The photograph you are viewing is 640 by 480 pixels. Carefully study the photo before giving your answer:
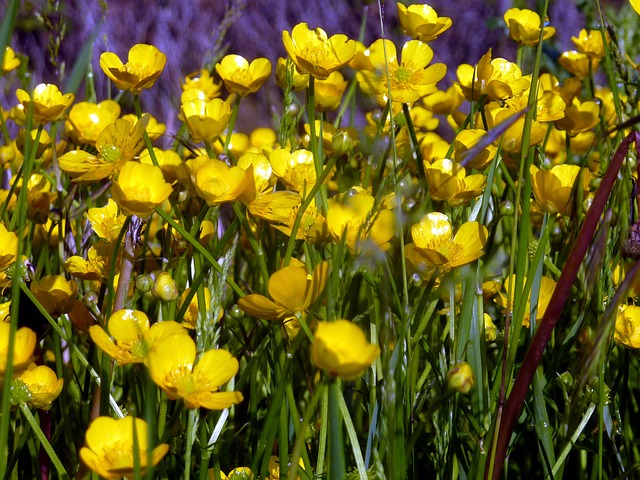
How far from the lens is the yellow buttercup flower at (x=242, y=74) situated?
1155 millimetres

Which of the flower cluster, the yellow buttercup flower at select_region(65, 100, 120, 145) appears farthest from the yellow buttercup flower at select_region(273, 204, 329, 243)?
the yellow buttercup flower at select_region(65, 100, 120, 145)

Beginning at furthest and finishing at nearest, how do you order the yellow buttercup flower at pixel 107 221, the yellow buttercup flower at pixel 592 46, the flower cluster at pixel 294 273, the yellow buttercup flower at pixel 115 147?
the yellow buttercup flower at pixel 592 46 < the yellow buttercup flower at pixel 107 221 < the yellow buttercup flower at pixel 115 147 < the flower cluster at pixel 294 273

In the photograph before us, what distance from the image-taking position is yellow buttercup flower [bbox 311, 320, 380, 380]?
57 centimetres

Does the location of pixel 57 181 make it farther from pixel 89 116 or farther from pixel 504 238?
pixel 504 238

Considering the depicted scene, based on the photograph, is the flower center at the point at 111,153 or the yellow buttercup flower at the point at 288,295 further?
the flower center at the point at 111,153

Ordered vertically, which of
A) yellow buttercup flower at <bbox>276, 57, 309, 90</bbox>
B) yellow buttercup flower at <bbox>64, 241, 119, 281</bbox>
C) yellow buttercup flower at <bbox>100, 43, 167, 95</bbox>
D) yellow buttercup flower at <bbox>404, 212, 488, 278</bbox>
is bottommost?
yellow buttercup flower at <bbox>64, 241, 119, 281</bbox>

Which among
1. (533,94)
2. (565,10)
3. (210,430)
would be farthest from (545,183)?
(565,10)

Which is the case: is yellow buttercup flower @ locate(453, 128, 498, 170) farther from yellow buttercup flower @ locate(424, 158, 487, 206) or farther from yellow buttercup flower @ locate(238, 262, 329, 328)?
yellow buttercup flower @ locate(238, 262, 329, 328)

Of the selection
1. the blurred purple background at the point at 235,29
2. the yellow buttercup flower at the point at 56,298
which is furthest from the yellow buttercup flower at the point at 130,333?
the blurred purple background at the point at 235,29

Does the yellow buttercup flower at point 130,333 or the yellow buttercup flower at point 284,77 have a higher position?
the yellow buttercup flower at point 284,77

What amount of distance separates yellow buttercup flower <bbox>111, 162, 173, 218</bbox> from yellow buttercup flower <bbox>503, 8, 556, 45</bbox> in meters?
0.62

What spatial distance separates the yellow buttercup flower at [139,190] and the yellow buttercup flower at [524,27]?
2.05ft

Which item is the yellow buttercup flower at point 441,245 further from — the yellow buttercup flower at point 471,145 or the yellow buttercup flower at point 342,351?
the yellow buttercup flower at point 342,351

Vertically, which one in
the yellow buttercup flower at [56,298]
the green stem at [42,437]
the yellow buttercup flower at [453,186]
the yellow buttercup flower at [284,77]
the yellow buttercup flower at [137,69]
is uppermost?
the yellow buttercup flower at [137,69]
